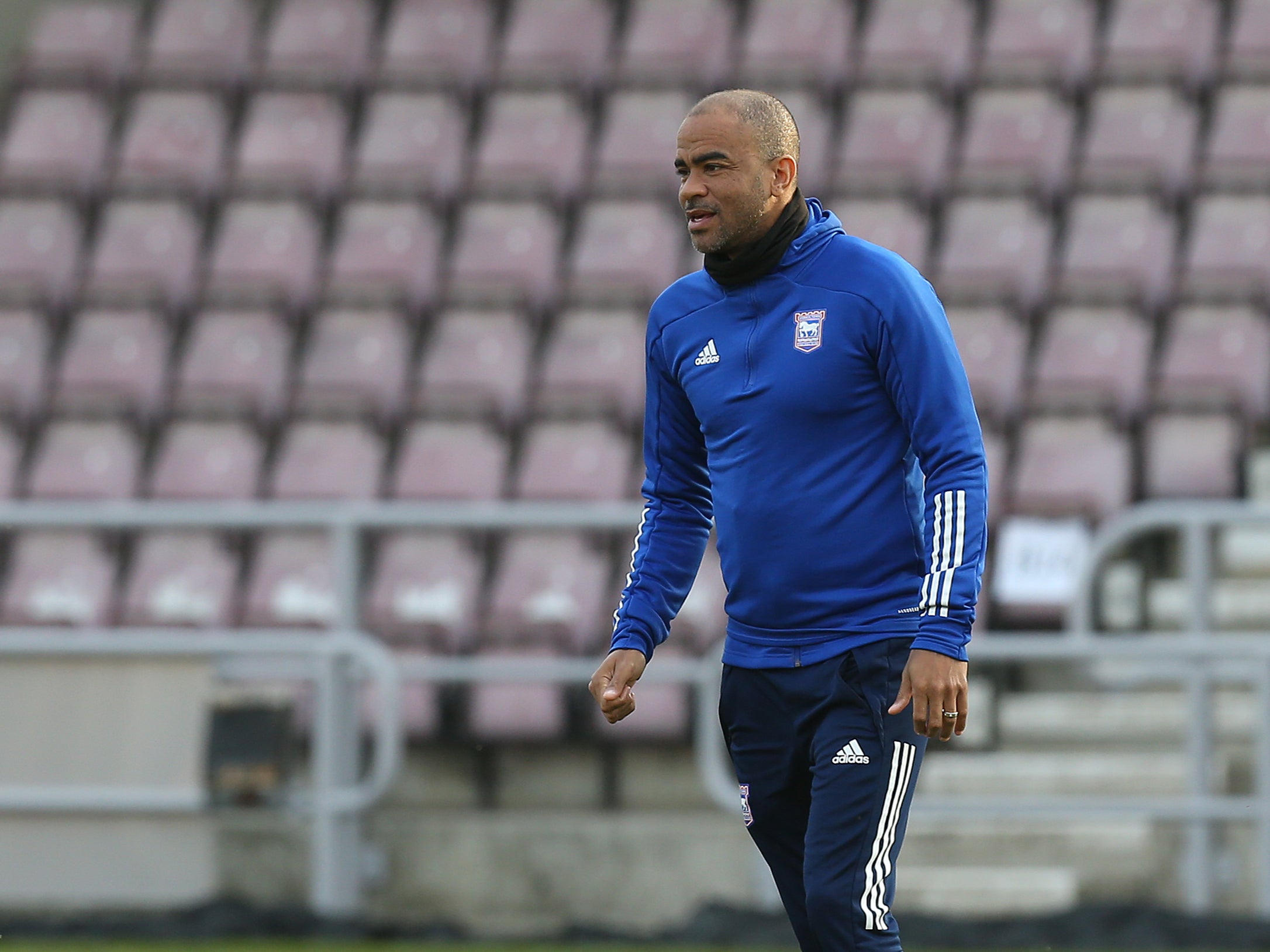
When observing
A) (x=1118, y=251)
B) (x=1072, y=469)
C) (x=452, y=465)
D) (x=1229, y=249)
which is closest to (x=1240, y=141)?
(x=1229, y=249)

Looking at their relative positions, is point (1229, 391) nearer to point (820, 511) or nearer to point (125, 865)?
point (125, 865)

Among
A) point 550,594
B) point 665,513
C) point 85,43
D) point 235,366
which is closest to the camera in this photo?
point 665,513

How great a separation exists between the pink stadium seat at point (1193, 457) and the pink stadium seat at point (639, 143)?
2740 mm

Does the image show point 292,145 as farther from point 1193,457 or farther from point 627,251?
point 1193,457

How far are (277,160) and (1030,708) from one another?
16.7ft

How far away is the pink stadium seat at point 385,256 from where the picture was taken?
31.5 feet

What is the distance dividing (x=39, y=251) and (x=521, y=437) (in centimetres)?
289

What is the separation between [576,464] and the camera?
8555 millimetres

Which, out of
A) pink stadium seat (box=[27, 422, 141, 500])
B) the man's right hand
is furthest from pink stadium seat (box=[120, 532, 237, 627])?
the man's right hand

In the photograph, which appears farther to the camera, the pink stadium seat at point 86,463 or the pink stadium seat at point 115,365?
the pink stadium seat at point 115,365

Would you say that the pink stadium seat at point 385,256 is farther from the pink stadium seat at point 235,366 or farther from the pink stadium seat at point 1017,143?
the pink stadium seat at point 1017,143

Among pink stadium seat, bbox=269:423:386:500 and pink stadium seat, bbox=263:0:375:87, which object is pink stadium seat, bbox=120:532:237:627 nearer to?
pink stadium seat, bbox=269:423:386:500

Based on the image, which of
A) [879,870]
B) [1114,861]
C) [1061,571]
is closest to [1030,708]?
[1061,571]

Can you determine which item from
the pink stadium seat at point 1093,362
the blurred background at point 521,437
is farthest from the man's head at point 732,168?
the pink stadium seat at point 1093,362
